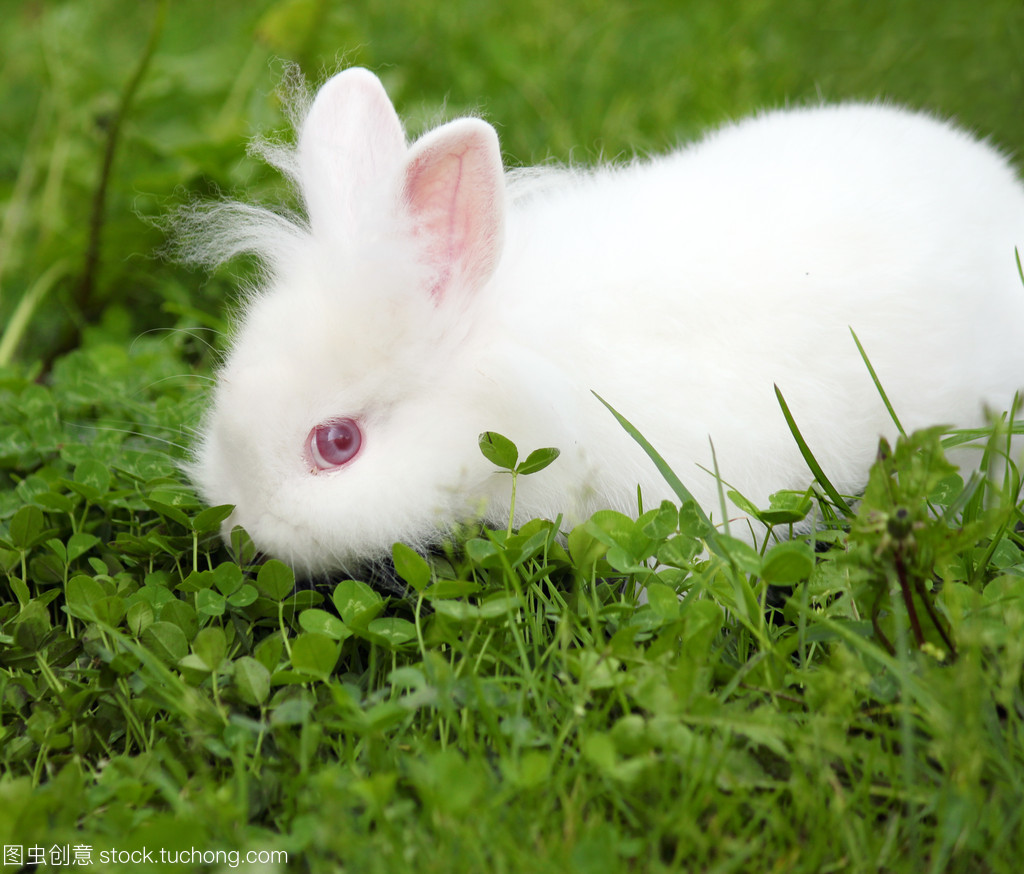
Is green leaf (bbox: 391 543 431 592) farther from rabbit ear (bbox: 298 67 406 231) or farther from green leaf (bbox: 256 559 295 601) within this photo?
rabbit ear (bbox: 298 67 406 231)

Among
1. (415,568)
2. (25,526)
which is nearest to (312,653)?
(415,568)

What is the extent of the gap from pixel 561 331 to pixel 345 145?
0.66 m

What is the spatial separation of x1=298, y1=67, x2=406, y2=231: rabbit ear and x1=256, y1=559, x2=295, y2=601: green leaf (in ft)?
2.45

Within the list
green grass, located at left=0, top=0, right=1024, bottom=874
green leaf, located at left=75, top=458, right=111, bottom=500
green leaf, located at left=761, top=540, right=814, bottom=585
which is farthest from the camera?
green leaf, located at left=75, top=458, right=111, bottom=500

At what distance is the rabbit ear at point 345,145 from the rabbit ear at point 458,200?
0.42 feet

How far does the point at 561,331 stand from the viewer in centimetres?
211

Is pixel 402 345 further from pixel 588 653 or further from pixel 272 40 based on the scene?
pixel 272 40

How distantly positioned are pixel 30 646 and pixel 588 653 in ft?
3.63

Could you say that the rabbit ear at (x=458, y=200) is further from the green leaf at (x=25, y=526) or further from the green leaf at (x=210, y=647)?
the green leaf at (x=25, y=526)

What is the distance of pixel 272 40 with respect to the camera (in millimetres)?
3984

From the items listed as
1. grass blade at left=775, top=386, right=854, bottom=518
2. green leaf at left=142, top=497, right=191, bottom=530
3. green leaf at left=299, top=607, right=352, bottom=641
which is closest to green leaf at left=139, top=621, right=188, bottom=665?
green leaf at left=299, top=607, right=352, bottom=641

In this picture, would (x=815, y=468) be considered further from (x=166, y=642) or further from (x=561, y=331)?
(x=166, y=642)

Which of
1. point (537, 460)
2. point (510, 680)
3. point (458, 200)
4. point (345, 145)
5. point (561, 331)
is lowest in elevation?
point (510, 680)

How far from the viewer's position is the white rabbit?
6.66 feet
